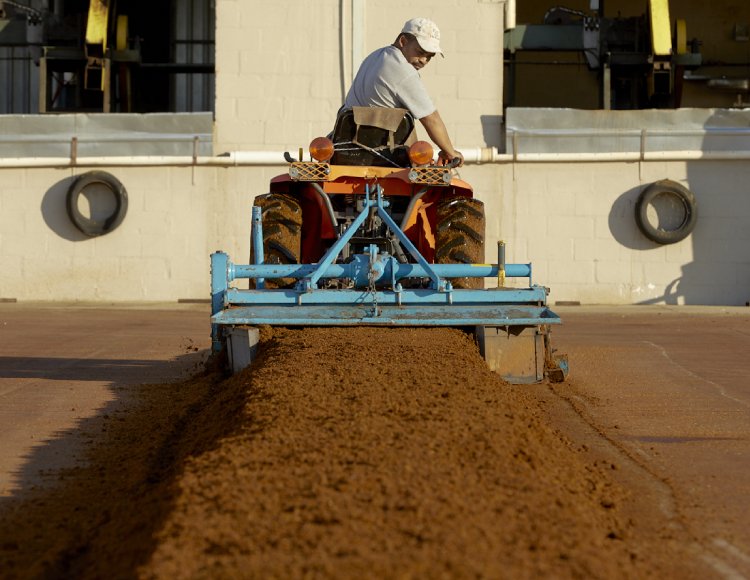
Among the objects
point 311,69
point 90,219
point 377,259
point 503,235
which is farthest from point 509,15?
point 377,259

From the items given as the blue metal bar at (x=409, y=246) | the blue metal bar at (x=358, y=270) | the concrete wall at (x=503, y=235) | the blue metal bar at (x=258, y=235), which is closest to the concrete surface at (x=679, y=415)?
the blue metal bar at (x=358, y=270)

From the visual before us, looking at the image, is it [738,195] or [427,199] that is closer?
[427,199]

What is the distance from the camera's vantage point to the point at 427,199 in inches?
326

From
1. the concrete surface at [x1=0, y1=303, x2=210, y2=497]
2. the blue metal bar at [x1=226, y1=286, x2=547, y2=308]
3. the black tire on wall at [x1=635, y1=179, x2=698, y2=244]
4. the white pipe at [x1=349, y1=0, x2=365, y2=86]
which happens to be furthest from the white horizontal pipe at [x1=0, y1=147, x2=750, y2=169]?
the blue metal bar at [x1=226, y1=286, x2=547, y2=308]

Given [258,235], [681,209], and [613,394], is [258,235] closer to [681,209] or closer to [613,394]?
[613,394]

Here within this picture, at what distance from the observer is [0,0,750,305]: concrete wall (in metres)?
17.3

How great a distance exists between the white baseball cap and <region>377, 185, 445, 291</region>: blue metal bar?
122 centimetres

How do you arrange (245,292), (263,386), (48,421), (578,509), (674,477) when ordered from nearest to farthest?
(578,509)
(674,477)
(263,386)
(48,421)
(245,292)

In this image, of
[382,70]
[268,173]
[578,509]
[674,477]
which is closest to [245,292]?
[382,70]

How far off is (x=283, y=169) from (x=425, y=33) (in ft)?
29.8

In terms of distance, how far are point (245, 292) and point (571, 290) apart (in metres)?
10.7

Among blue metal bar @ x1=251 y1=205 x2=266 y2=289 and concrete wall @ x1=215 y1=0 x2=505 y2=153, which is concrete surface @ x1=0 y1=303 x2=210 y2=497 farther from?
concrete wall @ x1=215 y1=0 x2=505 y2=153

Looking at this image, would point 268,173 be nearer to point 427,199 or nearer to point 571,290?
point 571,290

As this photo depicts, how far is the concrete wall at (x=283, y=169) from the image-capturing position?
17281 millimetres
